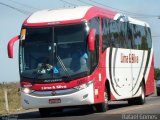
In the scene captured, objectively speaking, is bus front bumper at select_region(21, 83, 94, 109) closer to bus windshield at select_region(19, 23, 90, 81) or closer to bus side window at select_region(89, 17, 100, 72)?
bus windshield at select_region(19, 23, 90, 81)

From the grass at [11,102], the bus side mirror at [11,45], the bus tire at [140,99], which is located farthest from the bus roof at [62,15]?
the grass at [11,102]

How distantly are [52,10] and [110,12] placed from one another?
2.86 meters

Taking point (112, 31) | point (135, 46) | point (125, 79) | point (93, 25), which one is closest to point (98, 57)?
point (93, 25)

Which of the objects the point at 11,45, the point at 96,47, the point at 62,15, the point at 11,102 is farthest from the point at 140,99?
the point at 11,102

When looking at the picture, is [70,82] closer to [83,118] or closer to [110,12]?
[83,118]

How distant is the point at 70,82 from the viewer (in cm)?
2062

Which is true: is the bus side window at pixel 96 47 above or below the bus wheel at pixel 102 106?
above

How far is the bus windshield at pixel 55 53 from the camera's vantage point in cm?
2078

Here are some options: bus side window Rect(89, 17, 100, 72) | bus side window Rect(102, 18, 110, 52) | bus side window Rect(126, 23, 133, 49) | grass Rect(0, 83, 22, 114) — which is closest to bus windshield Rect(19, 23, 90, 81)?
bus side window Rect(89, 17, 100, 72)

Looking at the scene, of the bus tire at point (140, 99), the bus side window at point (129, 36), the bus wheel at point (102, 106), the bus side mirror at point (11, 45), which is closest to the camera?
the bus side mirror at point (11, 45)

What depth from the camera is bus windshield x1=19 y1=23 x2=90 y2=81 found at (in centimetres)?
2078

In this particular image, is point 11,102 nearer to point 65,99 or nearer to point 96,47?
point 96,47

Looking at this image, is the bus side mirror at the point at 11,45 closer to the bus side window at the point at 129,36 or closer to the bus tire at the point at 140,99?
the bus side window at the point at 129,36

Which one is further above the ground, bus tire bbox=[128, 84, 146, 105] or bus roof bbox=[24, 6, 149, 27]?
bus roof bbox=[24, 6, 149, 27]
